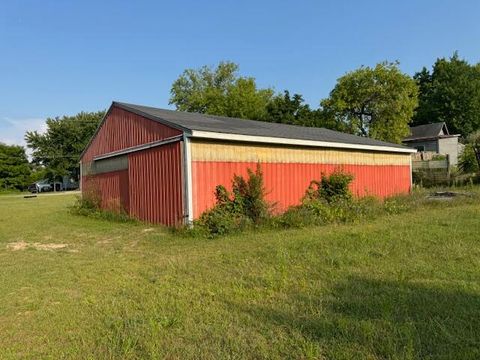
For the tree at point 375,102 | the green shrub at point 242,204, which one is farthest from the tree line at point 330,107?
the green shrub at point 242,204

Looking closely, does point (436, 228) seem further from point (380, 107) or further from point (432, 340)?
point (380, 107)

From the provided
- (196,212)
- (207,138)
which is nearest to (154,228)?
(196,212)

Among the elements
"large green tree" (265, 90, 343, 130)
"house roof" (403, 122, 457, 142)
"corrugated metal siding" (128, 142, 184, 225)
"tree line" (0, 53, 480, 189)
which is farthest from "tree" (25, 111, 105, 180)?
"corrugated metal siding" (128, 142, 184, 225)

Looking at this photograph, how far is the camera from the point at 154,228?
12367 millimetres

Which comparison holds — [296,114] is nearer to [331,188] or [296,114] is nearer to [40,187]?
[331,188]

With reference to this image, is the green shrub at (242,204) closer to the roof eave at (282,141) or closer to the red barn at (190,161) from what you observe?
the red barn at (190,161)

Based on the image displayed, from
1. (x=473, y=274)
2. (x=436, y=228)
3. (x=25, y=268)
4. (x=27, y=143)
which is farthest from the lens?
(x=27, y=143)

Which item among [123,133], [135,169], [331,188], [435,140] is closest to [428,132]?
[435,140]

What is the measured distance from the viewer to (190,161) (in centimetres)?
1155

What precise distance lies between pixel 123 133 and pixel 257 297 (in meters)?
11.3

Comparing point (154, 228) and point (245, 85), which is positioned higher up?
point (245, 85)

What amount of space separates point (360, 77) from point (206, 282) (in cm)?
3576

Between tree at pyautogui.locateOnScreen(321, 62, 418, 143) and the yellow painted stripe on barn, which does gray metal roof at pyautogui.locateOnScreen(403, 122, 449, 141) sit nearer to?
tree at pyautogui.locateOnScreen(321, 62, 418, 143)

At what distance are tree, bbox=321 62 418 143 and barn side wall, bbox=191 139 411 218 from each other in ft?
65.5
